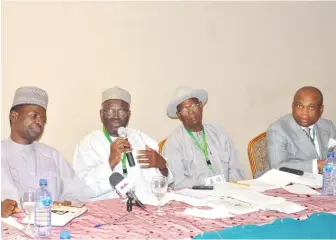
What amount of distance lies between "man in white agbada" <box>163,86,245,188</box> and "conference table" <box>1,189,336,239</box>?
127 centimetres

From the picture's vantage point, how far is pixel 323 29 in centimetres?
541

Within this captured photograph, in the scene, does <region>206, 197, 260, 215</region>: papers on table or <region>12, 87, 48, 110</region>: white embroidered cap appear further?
<region>12, 87, 48, 110</region>: white embroidered cap

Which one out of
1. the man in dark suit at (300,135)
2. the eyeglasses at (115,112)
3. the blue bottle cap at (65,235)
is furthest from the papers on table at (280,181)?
the blue bottle cap at (65,235)

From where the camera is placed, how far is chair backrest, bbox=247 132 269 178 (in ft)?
13.8

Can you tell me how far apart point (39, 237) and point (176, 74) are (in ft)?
9.03

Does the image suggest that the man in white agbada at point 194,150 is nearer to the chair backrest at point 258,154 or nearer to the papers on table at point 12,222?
the chair backrest at point 258,154

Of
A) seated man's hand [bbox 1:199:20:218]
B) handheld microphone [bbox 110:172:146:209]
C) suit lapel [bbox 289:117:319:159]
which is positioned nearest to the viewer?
seated man's hand [bbox 1:199:20:218]

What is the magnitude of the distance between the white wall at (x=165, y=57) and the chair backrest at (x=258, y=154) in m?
0.65

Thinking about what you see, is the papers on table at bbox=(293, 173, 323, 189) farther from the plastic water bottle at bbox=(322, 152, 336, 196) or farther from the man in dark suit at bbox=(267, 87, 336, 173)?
the man in dark suit at bbox=(267, 87, 336, 173)

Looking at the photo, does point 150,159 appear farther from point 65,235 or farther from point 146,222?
point 65,235

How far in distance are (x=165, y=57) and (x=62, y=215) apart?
2.51 m

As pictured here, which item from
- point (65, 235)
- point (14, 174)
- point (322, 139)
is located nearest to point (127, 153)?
point (14, 174)

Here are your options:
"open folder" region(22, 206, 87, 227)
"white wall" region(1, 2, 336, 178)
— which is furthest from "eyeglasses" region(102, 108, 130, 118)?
"open folder" region(22, 206, 87, 227)

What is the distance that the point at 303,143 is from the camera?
411cm
